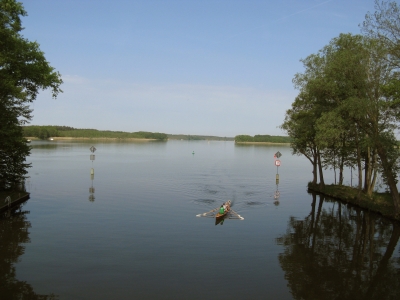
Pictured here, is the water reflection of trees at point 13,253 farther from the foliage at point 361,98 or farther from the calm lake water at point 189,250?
the foliage at point 361,98

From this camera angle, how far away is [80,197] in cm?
3216

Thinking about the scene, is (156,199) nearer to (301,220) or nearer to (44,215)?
(44,215)

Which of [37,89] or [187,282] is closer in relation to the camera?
[187,282]

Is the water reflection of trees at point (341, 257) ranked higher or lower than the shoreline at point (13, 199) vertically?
lower

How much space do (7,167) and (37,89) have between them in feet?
21.8

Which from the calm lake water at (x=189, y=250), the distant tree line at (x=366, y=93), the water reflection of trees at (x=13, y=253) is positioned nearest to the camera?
the water reflection of trees at (x=13, y=253)

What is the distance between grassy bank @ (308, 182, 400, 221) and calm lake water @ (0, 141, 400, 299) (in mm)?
766

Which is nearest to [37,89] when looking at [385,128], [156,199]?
[156,199]

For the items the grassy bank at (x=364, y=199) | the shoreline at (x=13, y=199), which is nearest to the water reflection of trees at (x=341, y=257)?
the grassy bank at (x=364, y=199)

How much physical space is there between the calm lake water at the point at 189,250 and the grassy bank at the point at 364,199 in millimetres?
766

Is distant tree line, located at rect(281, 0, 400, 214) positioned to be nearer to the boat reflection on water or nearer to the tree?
the boat reflection on water

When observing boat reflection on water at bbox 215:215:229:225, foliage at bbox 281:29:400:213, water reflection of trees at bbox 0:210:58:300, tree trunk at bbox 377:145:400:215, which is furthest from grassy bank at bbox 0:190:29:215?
tree trunk at bbox 377:145:400:215

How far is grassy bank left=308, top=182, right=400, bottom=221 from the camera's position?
2727 cm

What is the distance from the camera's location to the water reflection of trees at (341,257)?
1369cm
